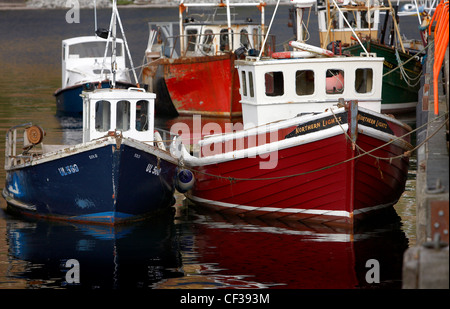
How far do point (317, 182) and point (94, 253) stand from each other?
13.2 ft

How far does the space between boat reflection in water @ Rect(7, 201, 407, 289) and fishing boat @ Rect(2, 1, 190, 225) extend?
1.03 feet

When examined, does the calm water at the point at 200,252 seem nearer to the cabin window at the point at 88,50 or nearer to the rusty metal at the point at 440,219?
the rusty metal at the point at 440,219

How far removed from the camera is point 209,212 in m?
16.1

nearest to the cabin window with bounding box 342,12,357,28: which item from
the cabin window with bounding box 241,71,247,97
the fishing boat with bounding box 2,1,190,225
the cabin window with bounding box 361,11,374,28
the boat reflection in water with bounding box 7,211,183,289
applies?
the cabin window with bounding box 361,11,374,28

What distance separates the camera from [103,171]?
14008 mm

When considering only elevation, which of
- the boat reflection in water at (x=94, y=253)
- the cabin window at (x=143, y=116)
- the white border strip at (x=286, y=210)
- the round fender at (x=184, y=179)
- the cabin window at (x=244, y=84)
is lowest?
the boat reflection in water at (x=94, y=253)

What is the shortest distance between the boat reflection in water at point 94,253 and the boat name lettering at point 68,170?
3.23 ft

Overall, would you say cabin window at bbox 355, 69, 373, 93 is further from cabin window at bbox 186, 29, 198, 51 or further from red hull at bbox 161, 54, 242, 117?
cabin window at bbox 186, 29, 198, 51

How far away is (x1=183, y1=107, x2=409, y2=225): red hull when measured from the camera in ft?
46.4

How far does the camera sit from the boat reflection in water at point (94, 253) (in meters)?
11.7

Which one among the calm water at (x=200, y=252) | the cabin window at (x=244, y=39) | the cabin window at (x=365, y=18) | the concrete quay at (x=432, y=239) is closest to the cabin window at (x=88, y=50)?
the cabin window at (x=244, y=39)

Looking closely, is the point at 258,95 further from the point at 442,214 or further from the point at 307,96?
the point at 442,214
